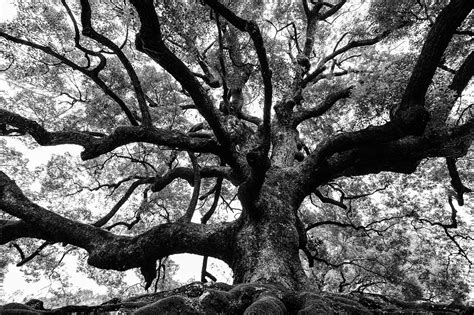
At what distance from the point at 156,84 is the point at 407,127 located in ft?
23.4

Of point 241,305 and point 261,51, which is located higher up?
point 261,51

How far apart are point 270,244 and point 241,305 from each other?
6.38 ft

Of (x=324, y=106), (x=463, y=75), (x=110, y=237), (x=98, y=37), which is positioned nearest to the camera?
(x=98, y=37)

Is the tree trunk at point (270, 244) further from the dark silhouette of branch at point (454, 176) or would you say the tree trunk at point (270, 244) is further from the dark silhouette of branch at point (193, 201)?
the dark silhouette of branch at point (454, 176)

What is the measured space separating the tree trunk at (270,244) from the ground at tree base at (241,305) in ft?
3.50

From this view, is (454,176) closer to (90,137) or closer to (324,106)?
(324,106)

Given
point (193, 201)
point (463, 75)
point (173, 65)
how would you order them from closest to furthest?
point (173, 65)
point (463, 75)
point (193, 201)

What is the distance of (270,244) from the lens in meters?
4.38

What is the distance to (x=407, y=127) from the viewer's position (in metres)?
4.79

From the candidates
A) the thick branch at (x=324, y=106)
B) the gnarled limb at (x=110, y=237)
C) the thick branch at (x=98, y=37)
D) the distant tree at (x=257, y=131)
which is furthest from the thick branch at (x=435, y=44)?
the thick branch at (x=98, y=37)

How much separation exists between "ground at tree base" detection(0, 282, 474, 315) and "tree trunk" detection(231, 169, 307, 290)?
3.50 ft

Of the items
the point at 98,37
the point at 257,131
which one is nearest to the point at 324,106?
the point at 257,131

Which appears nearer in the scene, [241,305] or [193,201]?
[241,305]

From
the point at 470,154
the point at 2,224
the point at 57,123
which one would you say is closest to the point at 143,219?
the point at 57,123
